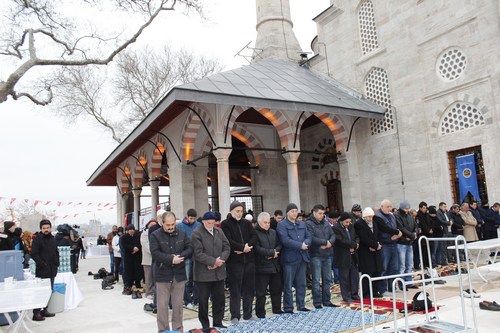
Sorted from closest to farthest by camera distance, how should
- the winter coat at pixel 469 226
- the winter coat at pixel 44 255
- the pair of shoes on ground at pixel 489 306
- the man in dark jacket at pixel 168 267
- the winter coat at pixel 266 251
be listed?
the man in dark jacket at pixel 168 267
the pair of shoes on ground at pixel 489 306
the winter coat at pixel 266 251
the winter coat at pixel 44 255
the winter coat at pixel 469 226

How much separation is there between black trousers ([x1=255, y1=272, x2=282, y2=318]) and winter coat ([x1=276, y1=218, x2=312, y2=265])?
0.24m

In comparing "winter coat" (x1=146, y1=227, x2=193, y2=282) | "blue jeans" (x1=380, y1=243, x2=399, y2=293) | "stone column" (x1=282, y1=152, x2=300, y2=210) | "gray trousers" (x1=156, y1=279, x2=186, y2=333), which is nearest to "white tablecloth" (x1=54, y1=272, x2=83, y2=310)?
"gray trousers" (x1=156, y1=279, x2=186, y2=333)

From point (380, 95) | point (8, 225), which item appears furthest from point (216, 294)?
point (380, 95)

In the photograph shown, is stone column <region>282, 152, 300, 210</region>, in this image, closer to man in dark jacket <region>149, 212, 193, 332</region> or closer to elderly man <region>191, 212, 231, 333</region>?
elderly man <region>191, 212, 231, 333</region>

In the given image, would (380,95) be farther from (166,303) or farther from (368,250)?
(166,303)

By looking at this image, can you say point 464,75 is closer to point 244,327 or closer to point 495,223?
point 495,223

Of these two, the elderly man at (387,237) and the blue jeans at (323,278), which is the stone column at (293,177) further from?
the blue jeans at (323,278)

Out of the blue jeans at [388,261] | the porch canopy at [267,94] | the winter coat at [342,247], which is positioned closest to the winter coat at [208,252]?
the winter coat at [342,247]

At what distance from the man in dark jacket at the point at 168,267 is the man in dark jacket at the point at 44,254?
197cm

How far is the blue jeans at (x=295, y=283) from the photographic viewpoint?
4926 millimetres

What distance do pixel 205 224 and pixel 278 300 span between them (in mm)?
1443

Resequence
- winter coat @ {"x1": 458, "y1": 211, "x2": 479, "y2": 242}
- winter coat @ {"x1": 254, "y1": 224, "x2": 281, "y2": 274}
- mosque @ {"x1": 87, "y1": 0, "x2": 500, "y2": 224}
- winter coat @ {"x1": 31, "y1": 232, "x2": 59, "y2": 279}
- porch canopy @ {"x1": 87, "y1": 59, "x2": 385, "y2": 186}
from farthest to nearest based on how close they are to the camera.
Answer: mosque @ {"x1": 87, "y1": 0, "x2": 500, "y2": 224} → porch canopy @ {"x1": 87, "y1": 59, "x2": 385, "y2": 186} → winter coat @ {"x1": 458, "y1": 211, "x2": 479, "y2": 242} → winter coat @ {"x1": 31, "y1": 232, "x2": 59, "y2": 279} → winter coat @ {"x1": 254, "y1": 224, "x2": 281, "y2": 274}

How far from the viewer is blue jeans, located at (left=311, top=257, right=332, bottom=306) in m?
5.10

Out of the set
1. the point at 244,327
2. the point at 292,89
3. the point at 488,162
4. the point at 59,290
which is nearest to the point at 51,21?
the point at 292,89
